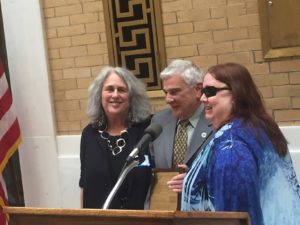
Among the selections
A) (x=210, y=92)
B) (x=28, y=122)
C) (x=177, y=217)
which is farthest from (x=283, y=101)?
(x=177, y=217)

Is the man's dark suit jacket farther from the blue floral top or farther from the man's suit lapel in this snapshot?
the blue floral top

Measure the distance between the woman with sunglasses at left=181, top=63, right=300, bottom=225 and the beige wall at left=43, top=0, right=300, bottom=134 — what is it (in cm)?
181

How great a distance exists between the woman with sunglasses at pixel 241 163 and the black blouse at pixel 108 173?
3.07 ft

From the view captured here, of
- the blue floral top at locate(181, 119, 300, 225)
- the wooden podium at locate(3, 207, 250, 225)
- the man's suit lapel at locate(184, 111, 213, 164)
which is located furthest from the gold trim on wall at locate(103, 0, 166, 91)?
the wooden podium at locate(3, 207, 250, 225)

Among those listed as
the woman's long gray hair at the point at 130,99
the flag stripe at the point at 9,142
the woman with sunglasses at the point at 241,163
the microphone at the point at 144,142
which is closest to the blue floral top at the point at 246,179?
the woman with sunglasses at the point at 241,163

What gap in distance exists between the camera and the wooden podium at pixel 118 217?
1.83 m

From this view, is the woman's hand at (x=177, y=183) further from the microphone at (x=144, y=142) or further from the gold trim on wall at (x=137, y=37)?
the gold trim on wall at (x=137, y=37)

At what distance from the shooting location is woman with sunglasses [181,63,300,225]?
91.7 inches

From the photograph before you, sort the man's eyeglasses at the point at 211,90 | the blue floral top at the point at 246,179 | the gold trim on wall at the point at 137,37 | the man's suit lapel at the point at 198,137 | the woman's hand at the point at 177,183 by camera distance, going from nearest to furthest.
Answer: the blue floral top at the point at 246,179
the man's eyeglasses at the point at 211,90
the woman's hand at the point at 177,183
the man's suit lapel at the point at 198,137
the gold trim on wall at the point at 137,37

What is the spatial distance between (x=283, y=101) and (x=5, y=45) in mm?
2507

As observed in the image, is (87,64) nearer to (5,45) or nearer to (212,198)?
(5,45)

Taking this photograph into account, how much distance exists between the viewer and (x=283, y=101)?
14.1ft

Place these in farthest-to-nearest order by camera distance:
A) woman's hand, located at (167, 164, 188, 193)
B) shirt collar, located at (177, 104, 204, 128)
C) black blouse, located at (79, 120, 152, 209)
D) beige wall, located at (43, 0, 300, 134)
→ 1. beige wall, located at (43, 0, 300, 134)
2. black blouse, located at (79, 120, 152, 209)
3. shirt collar, located at (177, 104, 204, 128)
4. woman's hand, located at (167, 164, 188, 193)

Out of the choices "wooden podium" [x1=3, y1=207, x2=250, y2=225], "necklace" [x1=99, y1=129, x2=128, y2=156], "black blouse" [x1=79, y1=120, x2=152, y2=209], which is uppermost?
"wooden podium" [x1=3, y1=207, x2=250, y2=225]
